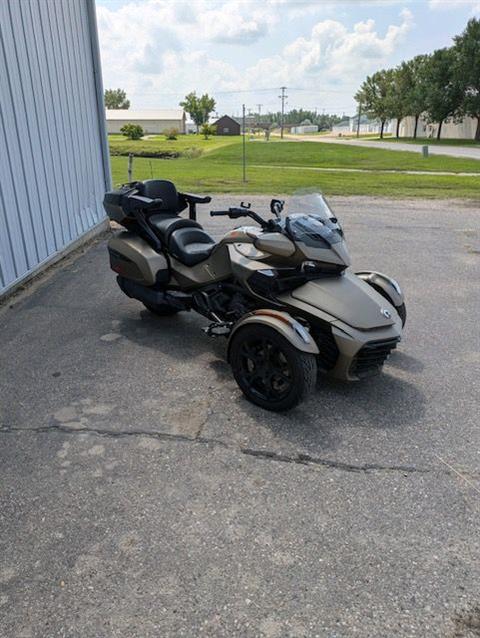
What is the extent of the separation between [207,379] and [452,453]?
5.79ft

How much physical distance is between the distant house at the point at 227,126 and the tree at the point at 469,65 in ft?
200

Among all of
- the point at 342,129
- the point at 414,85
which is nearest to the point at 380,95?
the point at 414,85

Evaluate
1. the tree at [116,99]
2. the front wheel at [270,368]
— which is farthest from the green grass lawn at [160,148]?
the tree at [116,99]

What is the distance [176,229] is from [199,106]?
107 metres

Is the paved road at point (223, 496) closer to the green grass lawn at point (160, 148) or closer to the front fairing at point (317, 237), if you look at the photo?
the front fairing at point (317, 237)

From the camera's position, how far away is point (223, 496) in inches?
104

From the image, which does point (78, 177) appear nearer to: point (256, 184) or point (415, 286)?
point (415, 286)

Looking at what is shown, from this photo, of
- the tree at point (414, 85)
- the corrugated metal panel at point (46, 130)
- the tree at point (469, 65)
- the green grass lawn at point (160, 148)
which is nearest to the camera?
the corrugated metal panel at point (46, 130)

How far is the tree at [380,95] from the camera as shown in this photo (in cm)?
6097

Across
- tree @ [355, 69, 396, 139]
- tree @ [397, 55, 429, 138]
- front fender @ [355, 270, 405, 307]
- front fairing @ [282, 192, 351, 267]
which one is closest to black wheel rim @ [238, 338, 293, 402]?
front fairing @ [282, 192, 351, 267]

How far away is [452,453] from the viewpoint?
299cm

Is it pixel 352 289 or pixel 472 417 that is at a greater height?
pixel 352 289

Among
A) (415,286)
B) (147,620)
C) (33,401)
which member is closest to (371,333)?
(147,620)

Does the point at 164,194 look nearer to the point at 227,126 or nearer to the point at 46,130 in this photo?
the point at 46,130
